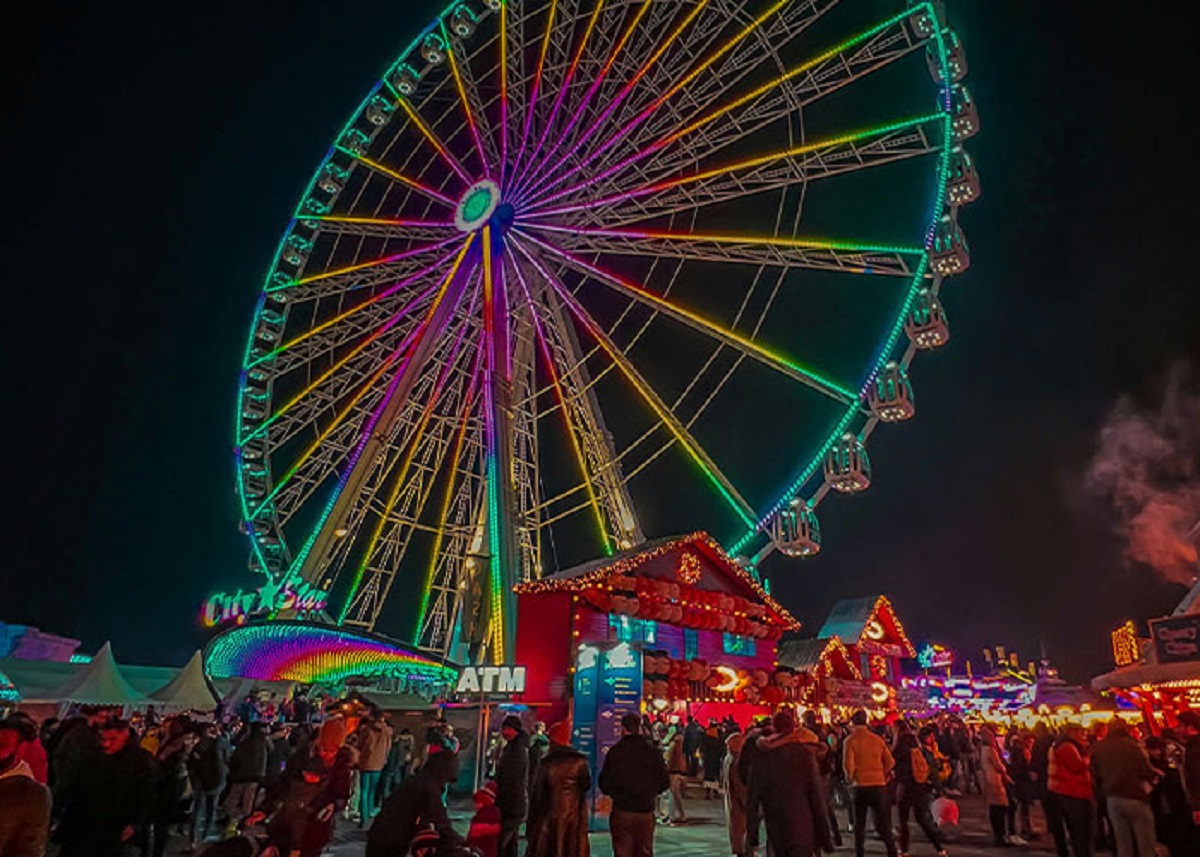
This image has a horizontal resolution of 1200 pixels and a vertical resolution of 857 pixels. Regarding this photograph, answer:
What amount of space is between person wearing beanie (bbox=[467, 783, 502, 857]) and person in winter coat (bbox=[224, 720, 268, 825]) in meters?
4.83

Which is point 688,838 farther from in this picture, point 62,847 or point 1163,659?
point 1163,659

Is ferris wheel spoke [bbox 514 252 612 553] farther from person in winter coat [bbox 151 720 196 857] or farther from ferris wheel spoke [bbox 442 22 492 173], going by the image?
person in winter coat [bbox 151 720 196 857]

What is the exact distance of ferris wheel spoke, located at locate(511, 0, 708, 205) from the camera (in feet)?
59.1

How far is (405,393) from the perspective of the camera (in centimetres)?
1936

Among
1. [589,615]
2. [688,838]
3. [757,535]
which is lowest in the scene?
[688,838]

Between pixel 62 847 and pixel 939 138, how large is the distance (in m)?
17.8

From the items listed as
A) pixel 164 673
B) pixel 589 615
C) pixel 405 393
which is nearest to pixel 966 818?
pixel 589 615

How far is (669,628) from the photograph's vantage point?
1964 centimetres

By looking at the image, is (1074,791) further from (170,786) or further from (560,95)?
(560,95)

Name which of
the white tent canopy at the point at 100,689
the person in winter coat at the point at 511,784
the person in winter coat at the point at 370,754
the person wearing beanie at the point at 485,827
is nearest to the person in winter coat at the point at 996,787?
the person in winter coat at the point at 511,784

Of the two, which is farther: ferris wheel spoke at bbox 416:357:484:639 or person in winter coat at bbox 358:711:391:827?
ferris wheel spoke at bbox 416:357:484:639

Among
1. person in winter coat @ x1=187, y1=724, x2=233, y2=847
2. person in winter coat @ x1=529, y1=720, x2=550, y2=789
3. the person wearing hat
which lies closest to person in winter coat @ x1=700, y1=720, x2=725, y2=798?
person in winter coat @ x1=529, y1=720, x2=550, y2=789

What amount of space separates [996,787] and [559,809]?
21.0 ft

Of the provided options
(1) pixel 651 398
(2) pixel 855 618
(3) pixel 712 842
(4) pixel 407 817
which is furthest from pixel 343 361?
(2) pixel 855 618
